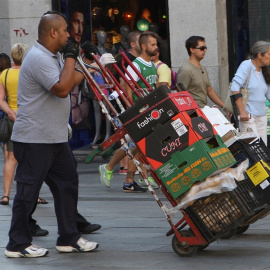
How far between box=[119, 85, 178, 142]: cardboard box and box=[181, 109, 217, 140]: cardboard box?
132 mm

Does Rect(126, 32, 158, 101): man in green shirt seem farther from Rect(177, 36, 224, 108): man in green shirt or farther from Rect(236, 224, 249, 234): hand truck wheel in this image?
Rect(236, 224, 249, 234): hand truck wheel

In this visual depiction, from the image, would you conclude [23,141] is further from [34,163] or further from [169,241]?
[169,241]

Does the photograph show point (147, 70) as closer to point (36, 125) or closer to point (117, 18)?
point (36, 125)

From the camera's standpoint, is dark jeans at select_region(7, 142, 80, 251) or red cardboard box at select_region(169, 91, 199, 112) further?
dark jeans at select_region(7, 142, 80, 251)

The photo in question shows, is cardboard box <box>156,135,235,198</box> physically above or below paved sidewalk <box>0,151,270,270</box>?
above


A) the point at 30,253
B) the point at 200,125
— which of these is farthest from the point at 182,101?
the point at 30,253

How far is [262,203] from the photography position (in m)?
6.64

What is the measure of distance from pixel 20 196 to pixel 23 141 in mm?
431

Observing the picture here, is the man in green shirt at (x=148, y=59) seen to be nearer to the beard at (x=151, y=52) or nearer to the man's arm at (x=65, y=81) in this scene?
the beard at (x=151, y=52)

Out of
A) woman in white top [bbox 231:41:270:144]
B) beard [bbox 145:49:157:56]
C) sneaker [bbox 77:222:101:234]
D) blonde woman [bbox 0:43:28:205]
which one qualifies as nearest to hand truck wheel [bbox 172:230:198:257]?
sneaker [bbox 77:222:101:234]

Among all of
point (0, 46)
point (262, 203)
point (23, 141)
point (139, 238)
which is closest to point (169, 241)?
point (139, 238)

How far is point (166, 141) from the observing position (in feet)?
21.2

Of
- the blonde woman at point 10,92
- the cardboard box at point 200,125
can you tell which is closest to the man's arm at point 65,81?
the cardboard box at point 200,125

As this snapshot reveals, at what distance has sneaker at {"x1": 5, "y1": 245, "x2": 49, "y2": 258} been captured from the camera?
6750 mm
